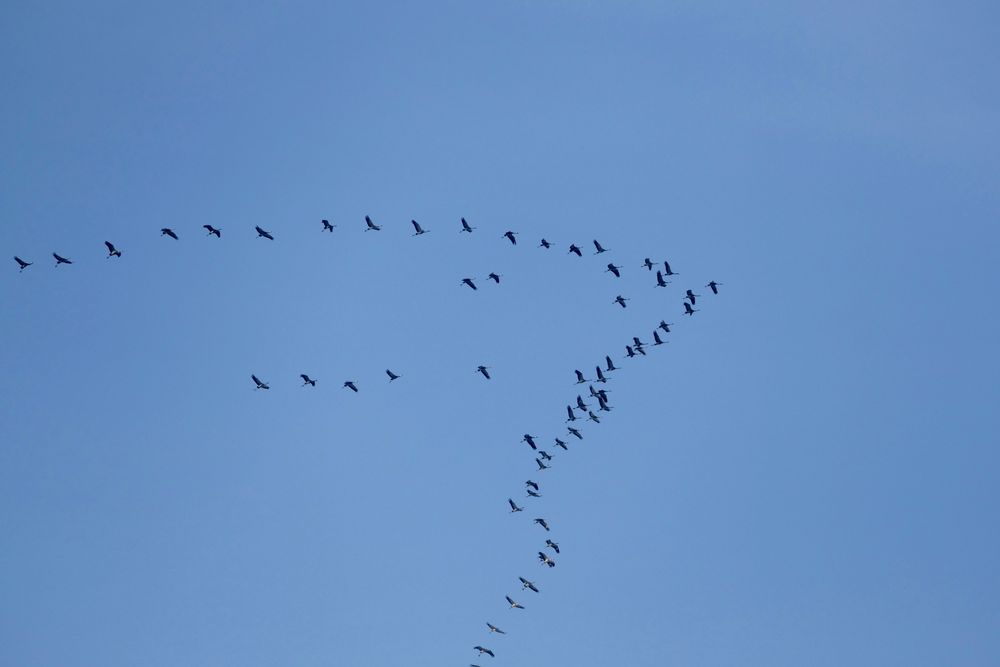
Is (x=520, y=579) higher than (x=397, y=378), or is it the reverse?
(x=397, y=378)

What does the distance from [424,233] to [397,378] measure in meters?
12.1

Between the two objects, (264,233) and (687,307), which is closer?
(264,233)

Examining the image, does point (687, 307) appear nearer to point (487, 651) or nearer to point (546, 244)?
point (546, 244)

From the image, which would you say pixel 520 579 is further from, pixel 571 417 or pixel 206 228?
pixel 206 228

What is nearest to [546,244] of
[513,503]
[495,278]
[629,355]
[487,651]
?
[495,278]

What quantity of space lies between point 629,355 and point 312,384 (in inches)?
966

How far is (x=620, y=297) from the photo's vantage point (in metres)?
123

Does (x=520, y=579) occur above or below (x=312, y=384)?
below

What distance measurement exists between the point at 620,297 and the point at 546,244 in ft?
30.2

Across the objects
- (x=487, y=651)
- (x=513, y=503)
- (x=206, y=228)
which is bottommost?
(x=487, y=651)

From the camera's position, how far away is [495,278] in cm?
11900

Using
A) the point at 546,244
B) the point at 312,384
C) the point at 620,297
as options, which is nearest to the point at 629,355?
the point at 620,297

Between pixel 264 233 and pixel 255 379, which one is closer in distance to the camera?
pixel 264 233

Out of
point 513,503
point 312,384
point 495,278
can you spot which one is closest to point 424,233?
point 495,278
